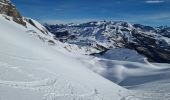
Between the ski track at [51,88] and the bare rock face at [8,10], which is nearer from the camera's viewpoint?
the ski track at [51,88]

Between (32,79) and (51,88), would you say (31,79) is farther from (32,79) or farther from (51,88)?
(51,88)

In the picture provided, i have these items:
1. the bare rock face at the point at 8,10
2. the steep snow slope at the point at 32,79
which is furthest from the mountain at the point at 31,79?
the bare rock face at the point at 8,10

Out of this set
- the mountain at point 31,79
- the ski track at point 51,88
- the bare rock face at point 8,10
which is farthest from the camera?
the bare rock face at point 8,10

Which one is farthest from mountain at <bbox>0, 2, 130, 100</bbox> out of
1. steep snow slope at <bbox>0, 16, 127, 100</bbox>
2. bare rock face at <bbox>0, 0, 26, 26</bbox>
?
bare rock face at <bbox>0, 0, 26, 26</bbox>

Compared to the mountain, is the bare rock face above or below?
above

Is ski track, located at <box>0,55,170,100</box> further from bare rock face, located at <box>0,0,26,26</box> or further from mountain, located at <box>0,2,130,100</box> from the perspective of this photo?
bare rock face, located at <box>0,0,26,26</box>

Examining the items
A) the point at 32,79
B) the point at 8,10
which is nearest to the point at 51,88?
the point at 32,79

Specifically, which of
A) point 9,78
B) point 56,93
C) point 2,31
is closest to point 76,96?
point 56,93

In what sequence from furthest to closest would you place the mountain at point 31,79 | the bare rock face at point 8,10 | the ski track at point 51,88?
the bare rock face at point 8,10, the ski track at point 51,88, the mountain at point 31,79

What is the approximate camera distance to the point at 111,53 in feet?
448

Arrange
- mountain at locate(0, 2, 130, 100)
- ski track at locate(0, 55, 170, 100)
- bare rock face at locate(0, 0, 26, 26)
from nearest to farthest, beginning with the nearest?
mountain at locate(0, 2, 130, 100)
ski track at locate(0, 55, 170, 100)
bare rock face at locate(0, 0, 26, 26)

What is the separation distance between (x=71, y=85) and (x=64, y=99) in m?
4.34

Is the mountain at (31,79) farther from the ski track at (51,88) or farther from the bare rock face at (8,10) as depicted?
the bare rock face at (8,10)

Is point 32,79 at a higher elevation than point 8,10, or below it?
below
